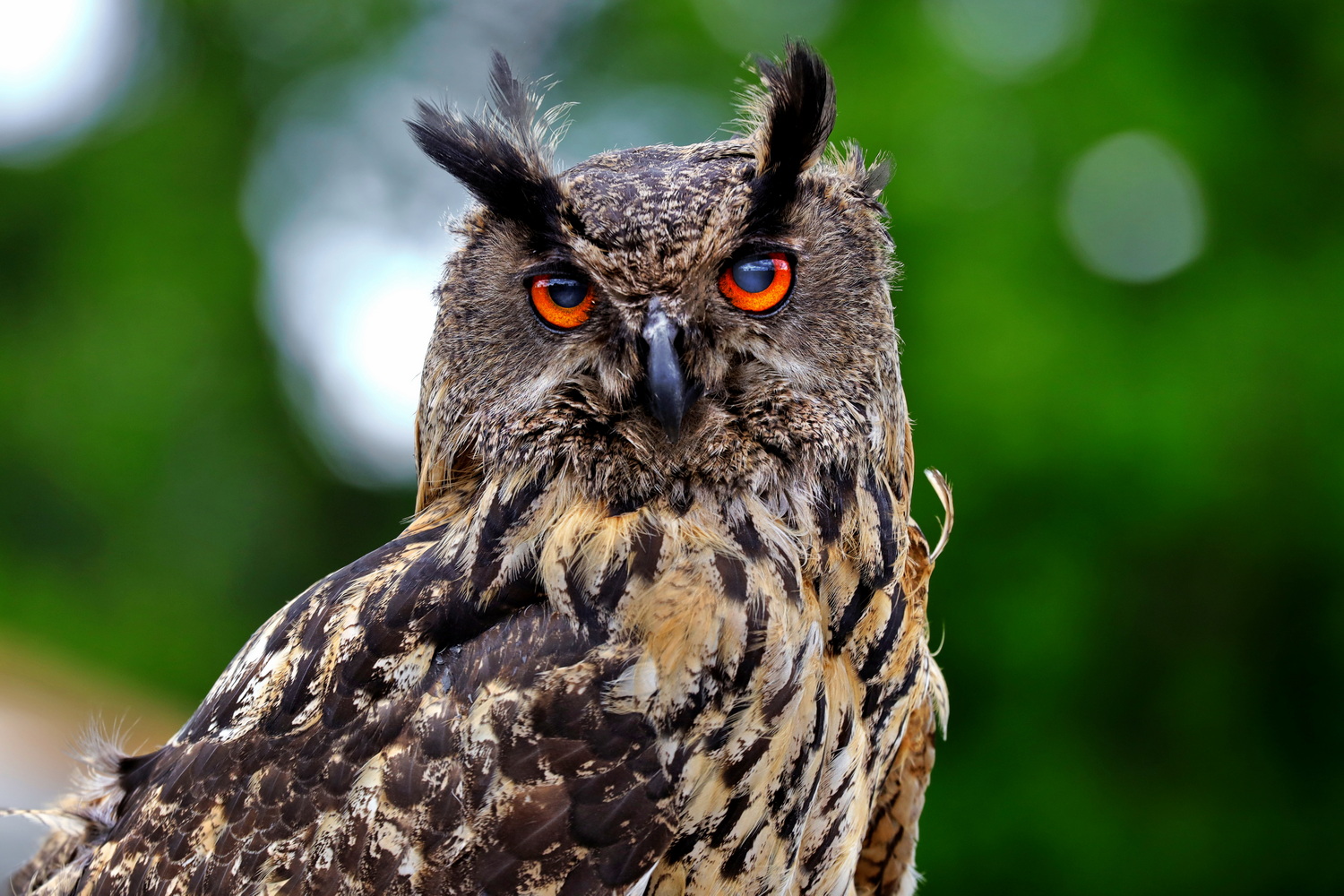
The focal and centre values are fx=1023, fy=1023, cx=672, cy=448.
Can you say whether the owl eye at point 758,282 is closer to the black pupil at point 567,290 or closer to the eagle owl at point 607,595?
the eagle owl at point 607,595

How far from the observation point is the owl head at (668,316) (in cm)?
162

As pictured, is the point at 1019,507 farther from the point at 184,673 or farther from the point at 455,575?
the point at 184,673

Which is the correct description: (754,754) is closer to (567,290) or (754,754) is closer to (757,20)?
(567,290)

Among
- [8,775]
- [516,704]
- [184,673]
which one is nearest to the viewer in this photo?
[516,704]

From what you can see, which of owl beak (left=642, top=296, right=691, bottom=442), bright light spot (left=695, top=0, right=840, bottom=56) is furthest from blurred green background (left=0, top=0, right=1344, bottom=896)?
owl beak (left=642, top=296, right=691, bottom=442)

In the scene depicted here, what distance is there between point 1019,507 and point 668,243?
4538mm

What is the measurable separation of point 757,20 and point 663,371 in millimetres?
7487

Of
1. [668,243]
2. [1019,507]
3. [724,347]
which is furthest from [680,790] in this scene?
[1019,507]

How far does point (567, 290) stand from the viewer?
1.69 meters

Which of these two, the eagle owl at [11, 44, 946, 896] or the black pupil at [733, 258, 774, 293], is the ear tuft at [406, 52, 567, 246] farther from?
the black pupil at [733, 258, 774, 293]

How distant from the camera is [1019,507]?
5.64 m

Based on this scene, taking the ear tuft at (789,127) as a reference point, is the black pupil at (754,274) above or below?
below

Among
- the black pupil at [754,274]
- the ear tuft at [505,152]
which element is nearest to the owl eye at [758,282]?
the black pupil at [754,274]

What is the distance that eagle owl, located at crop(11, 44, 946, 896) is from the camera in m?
1.44
